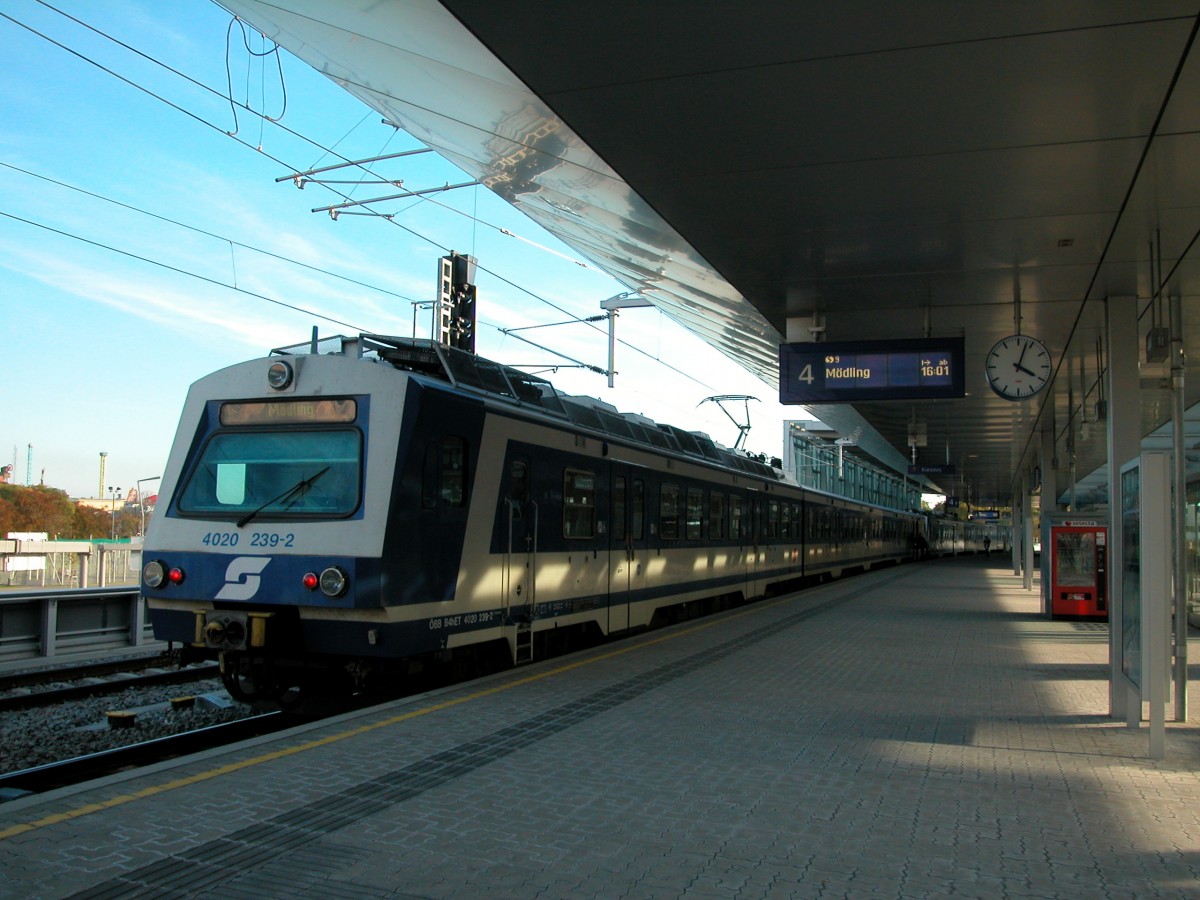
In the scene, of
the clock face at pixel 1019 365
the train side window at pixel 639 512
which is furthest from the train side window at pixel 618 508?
the clock face at pixel 1019 365

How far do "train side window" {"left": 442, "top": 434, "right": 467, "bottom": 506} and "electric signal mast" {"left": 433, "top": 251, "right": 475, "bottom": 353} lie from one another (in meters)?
5.37

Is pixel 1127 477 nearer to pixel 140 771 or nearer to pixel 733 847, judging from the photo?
pixel 733 847

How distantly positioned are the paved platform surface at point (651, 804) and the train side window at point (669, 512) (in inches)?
169

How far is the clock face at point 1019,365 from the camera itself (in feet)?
33.8

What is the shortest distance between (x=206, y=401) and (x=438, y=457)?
7.00 ft

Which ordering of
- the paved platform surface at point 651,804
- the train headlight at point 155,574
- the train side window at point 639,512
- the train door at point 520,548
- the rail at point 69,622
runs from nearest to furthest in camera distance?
the paved platform surface at point 651,804, the train headlight at point 155,574, the train door at point 520,548, the rail at point 69,622, the train side window at point 639,512

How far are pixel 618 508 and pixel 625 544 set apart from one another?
1.66 ft

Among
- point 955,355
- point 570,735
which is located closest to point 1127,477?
point 955,355

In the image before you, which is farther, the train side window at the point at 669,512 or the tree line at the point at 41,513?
the tree line at the point at 41,513

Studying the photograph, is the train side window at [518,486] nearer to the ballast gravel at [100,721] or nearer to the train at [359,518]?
the train at [359,518]

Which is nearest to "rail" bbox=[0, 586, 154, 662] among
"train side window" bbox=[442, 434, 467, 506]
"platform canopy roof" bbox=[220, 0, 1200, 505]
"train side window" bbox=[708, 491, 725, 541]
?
"train side window" bbox=[442, 434, 467, 506]

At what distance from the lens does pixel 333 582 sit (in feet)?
23.9

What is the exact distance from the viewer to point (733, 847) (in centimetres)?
473

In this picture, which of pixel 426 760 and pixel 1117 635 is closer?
pixel 426 760
